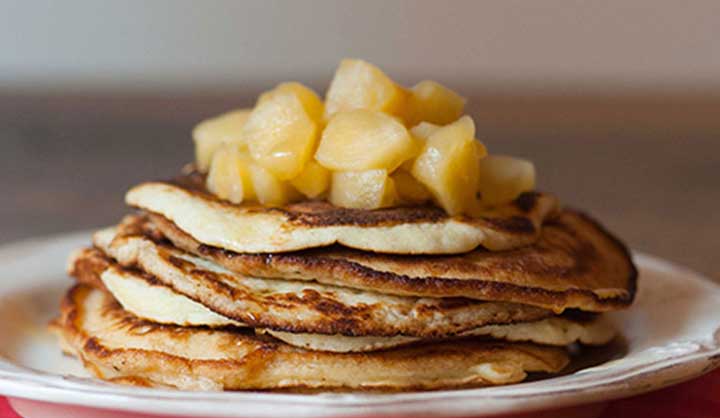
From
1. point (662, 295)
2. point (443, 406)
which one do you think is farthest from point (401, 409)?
point (662, 295)

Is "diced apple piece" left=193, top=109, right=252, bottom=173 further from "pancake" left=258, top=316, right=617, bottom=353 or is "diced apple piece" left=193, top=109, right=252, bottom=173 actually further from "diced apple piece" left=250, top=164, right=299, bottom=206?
"pancake" left=258, top=316, right=617, bottom=353

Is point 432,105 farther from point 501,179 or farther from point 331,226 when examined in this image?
point 331,226

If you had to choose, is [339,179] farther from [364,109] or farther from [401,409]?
[401,409]

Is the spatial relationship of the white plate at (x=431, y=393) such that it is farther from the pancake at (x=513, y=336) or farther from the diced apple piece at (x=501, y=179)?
the diced apple piece at (x=501, y=179)

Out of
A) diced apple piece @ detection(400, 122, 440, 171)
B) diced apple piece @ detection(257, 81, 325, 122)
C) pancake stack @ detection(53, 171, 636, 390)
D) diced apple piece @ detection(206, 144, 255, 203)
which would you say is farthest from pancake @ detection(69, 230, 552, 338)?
diced apple piece @ detection(257, 81, 325, 122)

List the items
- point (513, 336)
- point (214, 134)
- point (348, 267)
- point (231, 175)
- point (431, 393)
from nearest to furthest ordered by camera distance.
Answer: point (431, 393), point (348, 267), point (513, 336), point (231, 175), point (214, 134)

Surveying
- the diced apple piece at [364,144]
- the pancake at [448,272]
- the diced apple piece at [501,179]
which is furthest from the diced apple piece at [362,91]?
the pancake at [448,272]

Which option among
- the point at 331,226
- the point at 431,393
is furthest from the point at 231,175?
the point at 431,393
